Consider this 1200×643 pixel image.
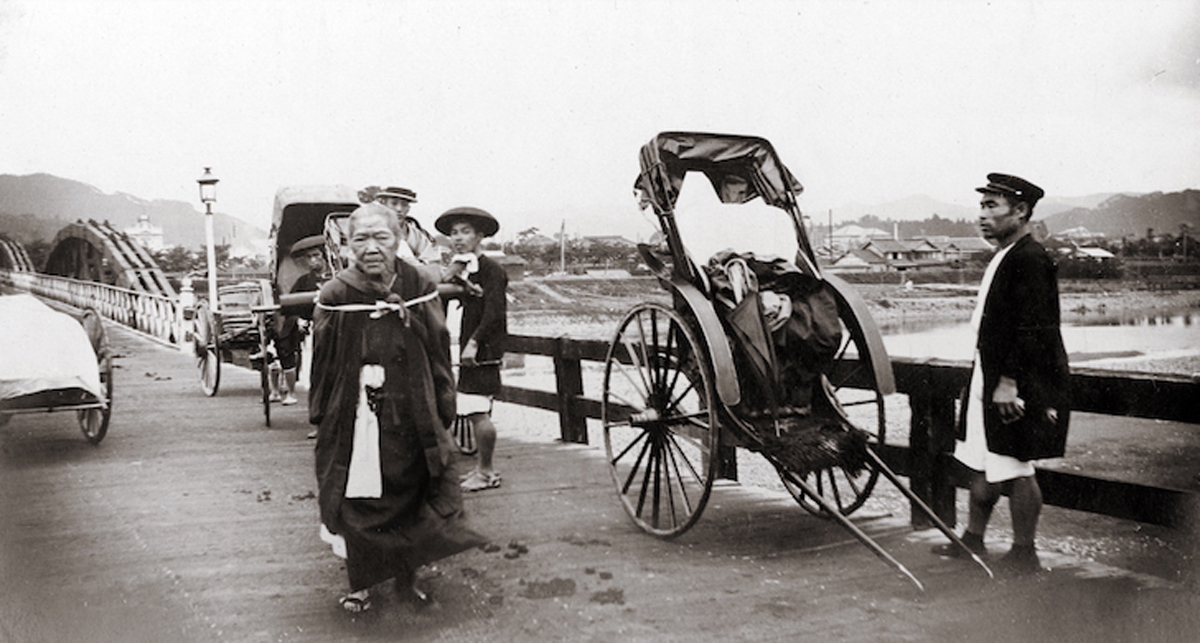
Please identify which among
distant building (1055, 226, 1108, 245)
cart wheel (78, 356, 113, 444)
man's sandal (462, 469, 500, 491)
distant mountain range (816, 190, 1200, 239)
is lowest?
man's sandal (462, 469, 500, 491)

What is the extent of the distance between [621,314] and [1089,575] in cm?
195

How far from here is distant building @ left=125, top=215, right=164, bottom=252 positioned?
305 cm

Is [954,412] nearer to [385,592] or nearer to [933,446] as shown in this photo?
[933,446]

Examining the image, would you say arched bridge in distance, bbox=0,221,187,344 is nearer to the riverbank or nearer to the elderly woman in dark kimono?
the elderly woman in dark kimono

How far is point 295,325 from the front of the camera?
183 inches

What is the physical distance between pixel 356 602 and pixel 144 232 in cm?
156

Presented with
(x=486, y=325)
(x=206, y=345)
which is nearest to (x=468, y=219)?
(x=486, y=325)

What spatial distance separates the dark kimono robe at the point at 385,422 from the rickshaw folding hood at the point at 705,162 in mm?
1021

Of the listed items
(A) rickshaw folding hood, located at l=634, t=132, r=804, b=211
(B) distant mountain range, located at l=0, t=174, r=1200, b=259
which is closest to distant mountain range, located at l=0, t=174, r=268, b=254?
(B) distant mountain range, located at l=0, t=174, r=1200, b=259

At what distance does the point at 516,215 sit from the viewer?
3217 millimetres

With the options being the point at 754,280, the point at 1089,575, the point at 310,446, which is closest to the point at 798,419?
the point at 754,280

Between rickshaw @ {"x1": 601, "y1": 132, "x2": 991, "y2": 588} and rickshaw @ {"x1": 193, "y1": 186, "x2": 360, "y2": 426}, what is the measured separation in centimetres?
122

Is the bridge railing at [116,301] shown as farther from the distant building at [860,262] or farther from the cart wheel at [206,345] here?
the distant building at [860,262]

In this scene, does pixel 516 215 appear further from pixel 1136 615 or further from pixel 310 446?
pixel 1136 615
